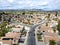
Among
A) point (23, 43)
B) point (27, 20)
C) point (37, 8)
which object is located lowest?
point (23, 43)

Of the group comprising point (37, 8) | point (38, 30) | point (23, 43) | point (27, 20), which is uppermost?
point (37, 8)

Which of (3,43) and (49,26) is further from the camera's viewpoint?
(49,26)

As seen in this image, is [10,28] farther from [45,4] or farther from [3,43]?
[45,4]

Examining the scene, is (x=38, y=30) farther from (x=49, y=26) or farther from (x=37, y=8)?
(x=37, y=8)

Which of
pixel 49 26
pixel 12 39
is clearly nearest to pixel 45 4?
pixel 49 26

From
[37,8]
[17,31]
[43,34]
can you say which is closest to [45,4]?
[37,8]

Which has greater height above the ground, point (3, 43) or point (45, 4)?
point (45, 4)

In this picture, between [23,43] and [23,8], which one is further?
[23,8]

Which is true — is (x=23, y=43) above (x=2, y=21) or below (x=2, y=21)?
below
